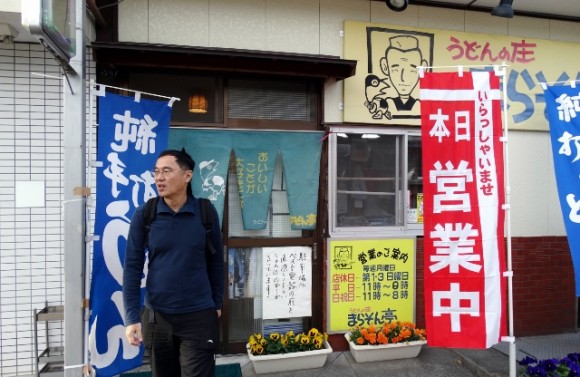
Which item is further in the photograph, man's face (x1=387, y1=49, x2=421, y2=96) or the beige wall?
man's face (x1=387, y1=49, x2=421, y2=96)

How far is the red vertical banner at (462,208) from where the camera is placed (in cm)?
405

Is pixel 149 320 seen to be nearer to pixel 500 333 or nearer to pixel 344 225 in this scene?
pixel 344 225

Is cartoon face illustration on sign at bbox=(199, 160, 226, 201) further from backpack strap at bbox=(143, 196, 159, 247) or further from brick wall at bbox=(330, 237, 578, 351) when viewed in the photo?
brick wall at bbox=(330, 237, 578, 351)

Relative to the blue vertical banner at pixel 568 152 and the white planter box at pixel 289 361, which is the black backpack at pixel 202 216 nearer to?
the white planter box at pixel 289 361

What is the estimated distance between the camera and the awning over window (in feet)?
15.0

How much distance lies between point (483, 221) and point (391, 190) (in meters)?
1.85

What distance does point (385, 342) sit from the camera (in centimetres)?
520

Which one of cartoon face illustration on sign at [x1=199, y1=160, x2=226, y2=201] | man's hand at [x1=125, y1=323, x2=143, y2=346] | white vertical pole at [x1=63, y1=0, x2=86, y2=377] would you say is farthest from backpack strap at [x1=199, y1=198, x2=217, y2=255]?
cartoon face illustration on sign at [x1=199, y1=160, x2=226, y2=201]

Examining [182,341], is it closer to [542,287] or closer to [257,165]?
[257,165]

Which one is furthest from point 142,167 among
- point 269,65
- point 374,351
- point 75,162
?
point 374,351

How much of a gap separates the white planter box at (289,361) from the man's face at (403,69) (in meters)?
4.05

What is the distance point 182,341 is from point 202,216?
3.46ft

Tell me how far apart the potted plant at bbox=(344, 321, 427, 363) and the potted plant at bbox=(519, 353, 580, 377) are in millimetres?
1298

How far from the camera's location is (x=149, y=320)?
309 cm
